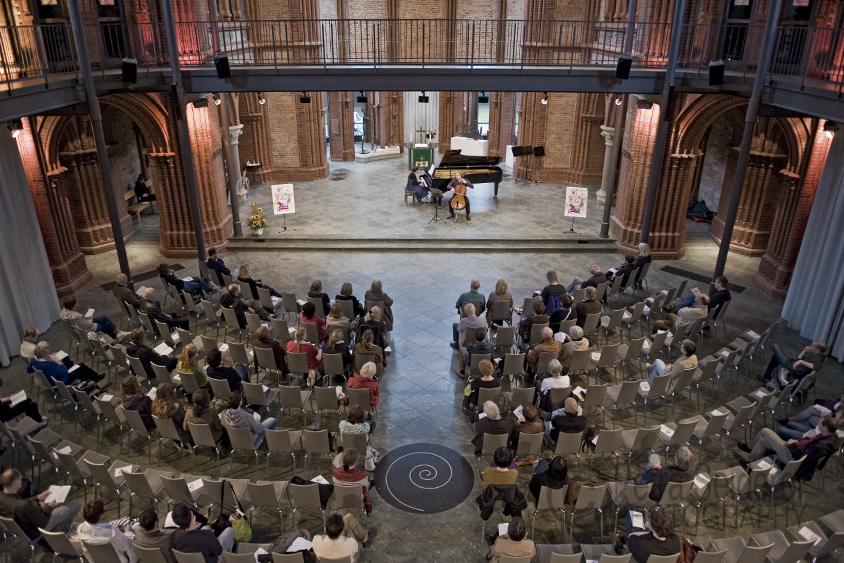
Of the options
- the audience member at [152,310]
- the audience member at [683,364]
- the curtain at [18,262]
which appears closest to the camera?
the audience member at [683,364]

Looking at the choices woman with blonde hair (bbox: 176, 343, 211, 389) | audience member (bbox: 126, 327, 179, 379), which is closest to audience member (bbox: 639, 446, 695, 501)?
woman with blonde hair (bbox: 176, 343, 211, 389)

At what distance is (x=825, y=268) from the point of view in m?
11.7

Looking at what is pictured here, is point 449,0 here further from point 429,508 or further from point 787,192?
point 429,508

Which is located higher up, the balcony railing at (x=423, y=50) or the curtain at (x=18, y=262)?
the balcony railing at (x=423, y=50)

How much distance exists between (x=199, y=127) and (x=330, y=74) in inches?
151

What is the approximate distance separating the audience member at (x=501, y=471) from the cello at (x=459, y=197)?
1154 centimetres

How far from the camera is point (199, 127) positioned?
15.1 meters

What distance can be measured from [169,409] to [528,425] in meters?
4.59

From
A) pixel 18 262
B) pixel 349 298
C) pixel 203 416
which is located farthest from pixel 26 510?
pixel 18 262

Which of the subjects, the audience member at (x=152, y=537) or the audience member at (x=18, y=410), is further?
the audience member at (x=18, y=410)

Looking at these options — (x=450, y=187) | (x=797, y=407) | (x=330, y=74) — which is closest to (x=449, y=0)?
(x=450, y=187)

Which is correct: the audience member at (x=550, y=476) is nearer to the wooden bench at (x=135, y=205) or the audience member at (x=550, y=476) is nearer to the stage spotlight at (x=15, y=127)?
the stage spotlight at (x=15, y=127)

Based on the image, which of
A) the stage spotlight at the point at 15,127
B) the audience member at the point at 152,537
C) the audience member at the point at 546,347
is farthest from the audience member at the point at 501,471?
the stage spotlight at the point at 15,127

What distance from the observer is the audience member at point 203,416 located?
7855 millimetres
